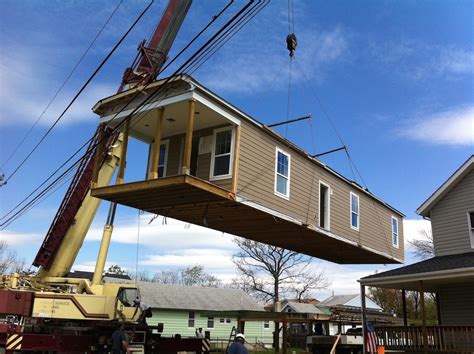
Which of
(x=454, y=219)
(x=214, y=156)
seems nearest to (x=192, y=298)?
(x=454, y=219)

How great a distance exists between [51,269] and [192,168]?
21.2ft

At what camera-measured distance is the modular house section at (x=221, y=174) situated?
11.6 m

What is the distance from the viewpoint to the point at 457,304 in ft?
59.7

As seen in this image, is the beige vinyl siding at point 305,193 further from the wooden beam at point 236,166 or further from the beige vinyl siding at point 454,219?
the beige vinyl siding at point 454,219

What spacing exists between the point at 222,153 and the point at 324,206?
5.12 metres

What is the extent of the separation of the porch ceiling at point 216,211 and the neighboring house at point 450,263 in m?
1.92

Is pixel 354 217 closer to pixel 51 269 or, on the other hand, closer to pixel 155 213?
pixel 155 213

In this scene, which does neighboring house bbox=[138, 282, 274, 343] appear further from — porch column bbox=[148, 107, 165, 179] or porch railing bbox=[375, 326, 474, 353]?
porch column bbox=[148, 107, 165, 179]

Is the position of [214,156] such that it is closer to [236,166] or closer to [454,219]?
[236,166]

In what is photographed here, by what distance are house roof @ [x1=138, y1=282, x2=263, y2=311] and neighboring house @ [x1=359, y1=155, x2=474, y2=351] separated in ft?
77.1

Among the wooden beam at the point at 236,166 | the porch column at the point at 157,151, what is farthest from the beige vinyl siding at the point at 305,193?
the porch column at the point at 157,151

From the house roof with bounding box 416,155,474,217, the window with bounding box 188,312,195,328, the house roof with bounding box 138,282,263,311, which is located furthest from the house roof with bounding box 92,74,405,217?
the window with bounding box 188,312,195,328

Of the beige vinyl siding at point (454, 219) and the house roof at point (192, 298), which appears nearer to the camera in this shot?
the beige vinyl siding at point (454, 219)

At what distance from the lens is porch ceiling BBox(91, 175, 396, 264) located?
449 inches
